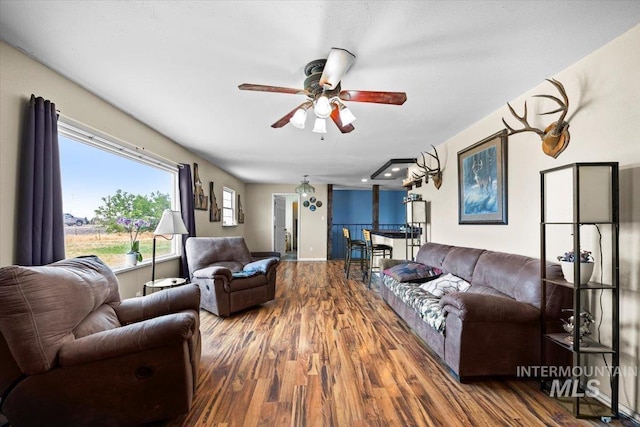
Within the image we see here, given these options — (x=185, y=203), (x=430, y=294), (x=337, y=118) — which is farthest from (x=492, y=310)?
(x=185, y=203)

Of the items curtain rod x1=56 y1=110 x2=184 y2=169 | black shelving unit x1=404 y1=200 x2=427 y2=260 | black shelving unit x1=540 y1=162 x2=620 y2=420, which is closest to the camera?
black shelving unit x1=540 y1=162 x2=620 y2=420

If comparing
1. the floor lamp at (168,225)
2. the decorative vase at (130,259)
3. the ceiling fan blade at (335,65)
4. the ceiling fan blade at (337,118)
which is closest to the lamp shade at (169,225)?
the floor lamp at (168,225)

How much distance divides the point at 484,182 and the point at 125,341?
3442 millimetres

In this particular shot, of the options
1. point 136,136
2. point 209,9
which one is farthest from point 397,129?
point 136,136

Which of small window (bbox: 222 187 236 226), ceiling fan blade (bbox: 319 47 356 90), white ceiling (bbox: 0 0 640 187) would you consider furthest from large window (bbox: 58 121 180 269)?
small window (bbox: 222 187 236 226)

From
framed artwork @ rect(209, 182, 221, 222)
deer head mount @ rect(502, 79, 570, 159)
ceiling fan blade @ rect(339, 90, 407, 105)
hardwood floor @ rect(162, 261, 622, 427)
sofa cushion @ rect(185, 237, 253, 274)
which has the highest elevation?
ceiling fan blade @ rect(339, 90, 407, 105)

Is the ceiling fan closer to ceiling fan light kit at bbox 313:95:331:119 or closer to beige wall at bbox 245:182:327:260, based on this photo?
ceiling fan light kit at bbox 313:95:331:119

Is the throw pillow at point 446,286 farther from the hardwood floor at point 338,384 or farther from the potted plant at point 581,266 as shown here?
the potted plant at point 581,266

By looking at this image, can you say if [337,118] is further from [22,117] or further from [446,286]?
[22,117]

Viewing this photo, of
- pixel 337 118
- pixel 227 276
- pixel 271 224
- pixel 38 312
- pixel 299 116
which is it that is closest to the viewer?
pixel 38 312

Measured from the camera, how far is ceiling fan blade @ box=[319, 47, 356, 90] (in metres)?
1.57

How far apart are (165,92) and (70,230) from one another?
151 centimetres

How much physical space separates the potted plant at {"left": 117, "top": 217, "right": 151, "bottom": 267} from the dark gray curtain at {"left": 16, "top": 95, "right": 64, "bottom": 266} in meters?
1.05

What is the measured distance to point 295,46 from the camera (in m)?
1.81
